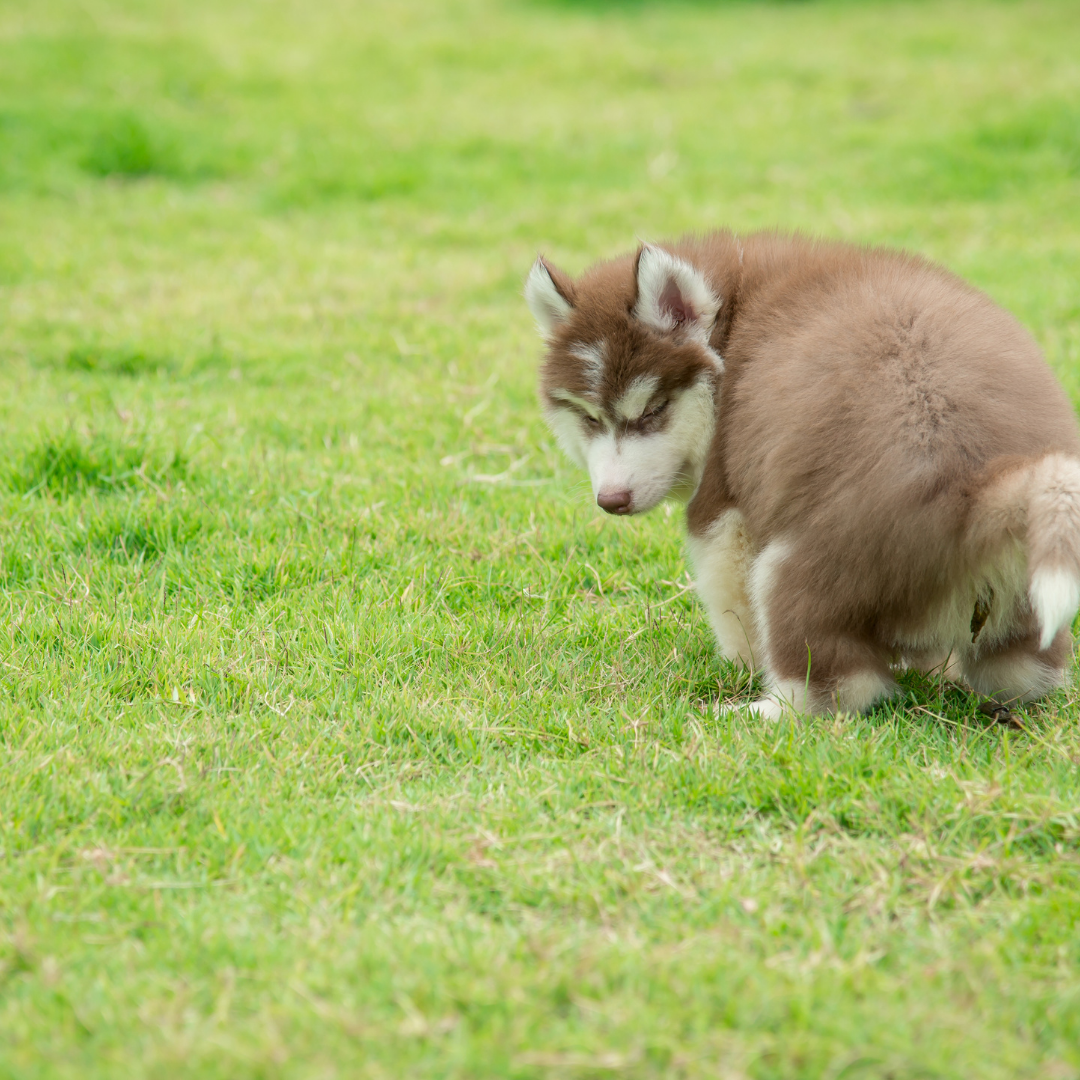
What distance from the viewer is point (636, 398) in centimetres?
421

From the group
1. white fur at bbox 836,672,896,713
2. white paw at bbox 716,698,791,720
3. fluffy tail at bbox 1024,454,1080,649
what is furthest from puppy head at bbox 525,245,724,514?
fluffy tail at bbox 1024,454,1080,649

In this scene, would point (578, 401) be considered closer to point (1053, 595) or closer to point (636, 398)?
point (636, 398)

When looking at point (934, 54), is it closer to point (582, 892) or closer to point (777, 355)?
point (777, 355)

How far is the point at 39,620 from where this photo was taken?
14.2 ft

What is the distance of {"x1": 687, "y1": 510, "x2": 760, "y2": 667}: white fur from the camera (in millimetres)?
3949

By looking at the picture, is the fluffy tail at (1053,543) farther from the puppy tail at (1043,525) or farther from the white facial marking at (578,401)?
the white facial marking at (578,401)

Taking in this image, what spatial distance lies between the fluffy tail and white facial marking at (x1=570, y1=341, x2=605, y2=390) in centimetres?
160

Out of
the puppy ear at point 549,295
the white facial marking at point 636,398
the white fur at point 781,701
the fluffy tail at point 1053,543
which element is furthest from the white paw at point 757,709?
the puppy ear at point 549,295

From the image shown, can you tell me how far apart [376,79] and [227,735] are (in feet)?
33.9


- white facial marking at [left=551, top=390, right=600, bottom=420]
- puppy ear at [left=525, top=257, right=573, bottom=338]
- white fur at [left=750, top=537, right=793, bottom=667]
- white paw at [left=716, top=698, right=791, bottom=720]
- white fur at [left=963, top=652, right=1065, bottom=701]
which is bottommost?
white paw at [left=716, top=698, right=791, bottom=720]

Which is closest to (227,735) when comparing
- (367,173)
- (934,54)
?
(367,173)

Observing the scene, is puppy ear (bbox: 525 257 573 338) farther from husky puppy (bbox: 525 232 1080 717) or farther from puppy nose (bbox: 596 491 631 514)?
puppy nose (bbox: 596 491 631 514)

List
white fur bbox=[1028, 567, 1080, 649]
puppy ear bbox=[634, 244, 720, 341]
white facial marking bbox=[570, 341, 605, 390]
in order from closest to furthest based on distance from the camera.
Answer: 1. white fur bbox=[1028, 567, 1080, 649]
2. puppy ear bbox=[634, 244, 720, 341]
3. white facial marking bbox=[570, 341, 605, 390]

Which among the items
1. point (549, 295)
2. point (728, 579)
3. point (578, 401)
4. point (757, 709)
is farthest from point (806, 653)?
point (549, 295)
